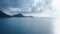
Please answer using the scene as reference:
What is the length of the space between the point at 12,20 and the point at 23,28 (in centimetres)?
24

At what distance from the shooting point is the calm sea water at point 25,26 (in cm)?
209

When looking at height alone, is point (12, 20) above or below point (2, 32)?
above

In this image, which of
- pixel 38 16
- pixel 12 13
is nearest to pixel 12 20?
pixel 12 13

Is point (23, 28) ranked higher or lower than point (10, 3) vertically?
lower

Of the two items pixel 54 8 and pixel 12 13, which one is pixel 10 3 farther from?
pixel 54 8

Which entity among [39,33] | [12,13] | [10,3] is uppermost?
[10,3]

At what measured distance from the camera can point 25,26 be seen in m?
2.11

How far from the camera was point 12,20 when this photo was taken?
2.09m

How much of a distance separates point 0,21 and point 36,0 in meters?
0.73

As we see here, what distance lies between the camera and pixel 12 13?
2123 mm

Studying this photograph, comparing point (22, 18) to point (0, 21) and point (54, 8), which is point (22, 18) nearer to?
point (0, 21)

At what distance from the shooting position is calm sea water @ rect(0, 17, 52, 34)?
6.86ft

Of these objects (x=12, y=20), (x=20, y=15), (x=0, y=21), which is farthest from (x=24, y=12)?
(x=0, y=21)

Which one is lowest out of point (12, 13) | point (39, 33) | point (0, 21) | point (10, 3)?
point (39, 33)
